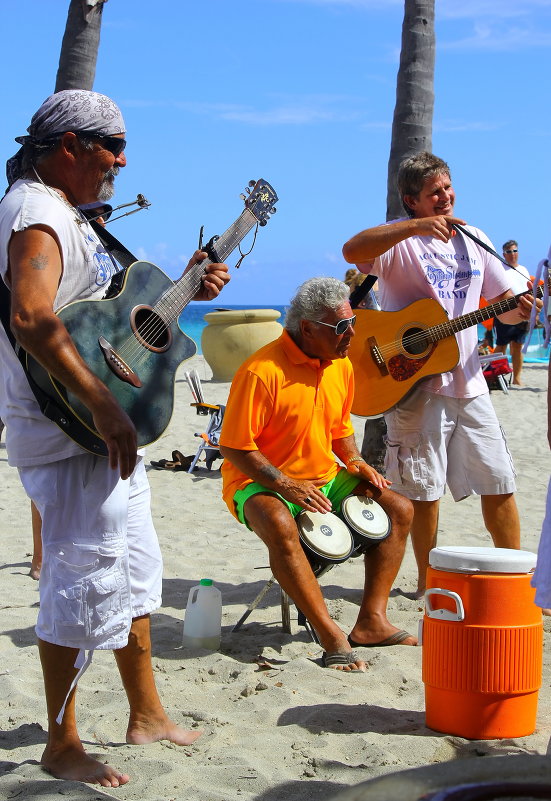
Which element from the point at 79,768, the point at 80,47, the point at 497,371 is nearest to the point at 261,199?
the point at 79,768

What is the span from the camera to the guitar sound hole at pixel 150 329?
10.3ft

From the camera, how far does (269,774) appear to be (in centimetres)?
312

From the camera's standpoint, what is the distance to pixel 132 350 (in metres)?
3.11

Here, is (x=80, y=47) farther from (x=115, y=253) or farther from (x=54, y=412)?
(x=54, y=412)

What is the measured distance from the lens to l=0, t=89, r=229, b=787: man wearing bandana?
112 inches

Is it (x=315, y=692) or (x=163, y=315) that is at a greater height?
(x=163, y=315)

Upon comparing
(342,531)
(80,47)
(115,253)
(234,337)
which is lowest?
(342,531)

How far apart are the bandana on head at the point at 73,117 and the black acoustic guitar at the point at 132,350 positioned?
17.7 inches

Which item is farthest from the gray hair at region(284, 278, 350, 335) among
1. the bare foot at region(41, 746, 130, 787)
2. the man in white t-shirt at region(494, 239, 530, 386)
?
the man in white t-shirt at region(494, 239, 530, 386)

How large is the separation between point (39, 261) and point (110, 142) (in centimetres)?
53

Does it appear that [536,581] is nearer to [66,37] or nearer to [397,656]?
[397,656]

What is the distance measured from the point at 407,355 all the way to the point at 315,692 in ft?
6.18

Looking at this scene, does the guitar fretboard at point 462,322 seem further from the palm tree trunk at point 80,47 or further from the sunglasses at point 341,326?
the palm tree trunk at point 80,47

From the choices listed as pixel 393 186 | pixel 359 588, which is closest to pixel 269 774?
pixel 359 588
